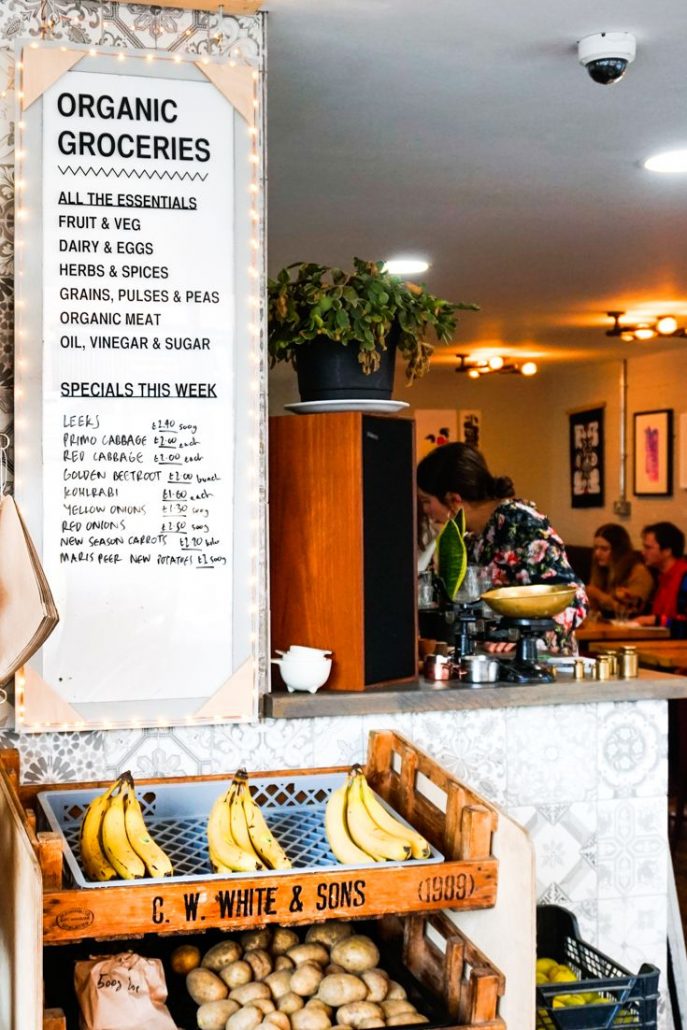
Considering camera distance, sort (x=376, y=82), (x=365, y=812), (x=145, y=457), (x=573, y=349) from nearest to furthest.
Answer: (x=365, y=812) → (x=145, y=457) → (x=376, y=82) → (x=573, y=349)

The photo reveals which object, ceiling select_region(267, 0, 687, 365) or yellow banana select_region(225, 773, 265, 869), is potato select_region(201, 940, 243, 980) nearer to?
yellow banana select_region(225, 773, 265, 869)

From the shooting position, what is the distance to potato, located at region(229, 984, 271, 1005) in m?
2.24

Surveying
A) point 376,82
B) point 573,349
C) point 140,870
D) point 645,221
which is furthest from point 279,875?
point 573,349

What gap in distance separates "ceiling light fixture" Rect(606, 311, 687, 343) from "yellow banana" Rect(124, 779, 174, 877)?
5.98 metres

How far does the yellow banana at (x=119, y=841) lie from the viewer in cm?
214

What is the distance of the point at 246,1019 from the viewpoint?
2.16 m

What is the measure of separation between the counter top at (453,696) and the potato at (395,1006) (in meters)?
0.69

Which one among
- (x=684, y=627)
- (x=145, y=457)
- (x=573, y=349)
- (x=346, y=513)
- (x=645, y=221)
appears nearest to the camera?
(x=145, y=457)

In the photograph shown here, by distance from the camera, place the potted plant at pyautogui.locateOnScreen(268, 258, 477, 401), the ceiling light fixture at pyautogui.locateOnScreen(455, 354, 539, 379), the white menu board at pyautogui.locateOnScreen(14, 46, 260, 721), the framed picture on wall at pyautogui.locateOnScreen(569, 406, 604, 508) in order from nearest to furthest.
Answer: the white menu board at pyautogui.locateOnScreen(14, 46, 260, 721) → the potted plant at pyautogui.locateOnScreen(268, 258, 477, 401) → the ceiling light fixture at pyautogui.locateOnScreen(455, 354, 539, 379) → the framed picture on wall at pyautogui.locateOnScreen(569, 406, 604, 508)

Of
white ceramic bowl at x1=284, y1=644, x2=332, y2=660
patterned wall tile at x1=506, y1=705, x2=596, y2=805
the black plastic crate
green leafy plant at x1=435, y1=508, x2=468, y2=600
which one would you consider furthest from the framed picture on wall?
the black plastic crate

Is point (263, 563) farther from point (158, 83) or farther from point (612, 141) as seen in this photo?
point (612, 141)

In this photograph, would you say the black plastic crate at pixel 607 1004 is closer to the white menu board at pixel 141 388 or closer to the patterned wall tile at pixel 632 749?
the patterned wall tile at pixel 632 749

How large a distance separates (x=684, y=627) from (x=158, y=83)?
17.1 feet

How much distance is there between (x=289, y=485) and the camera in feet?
9.75
